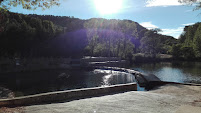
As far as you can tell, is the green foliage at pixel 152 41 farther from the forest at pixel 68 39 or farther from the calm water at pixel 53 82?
the calm water at pixel 53 82

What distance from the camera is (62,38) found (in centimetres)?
5022

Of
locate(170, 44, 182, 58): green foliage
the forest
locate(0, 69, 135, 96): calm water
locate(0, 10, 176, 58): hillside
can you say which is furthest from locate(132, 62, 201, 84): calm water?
locate(170, 44, 182, 58): green foliage

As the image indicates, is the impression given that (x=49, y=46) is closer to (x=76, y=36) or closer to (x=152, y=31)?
(x=76, y=36)

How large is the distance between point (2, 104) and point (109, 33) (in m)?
56.2

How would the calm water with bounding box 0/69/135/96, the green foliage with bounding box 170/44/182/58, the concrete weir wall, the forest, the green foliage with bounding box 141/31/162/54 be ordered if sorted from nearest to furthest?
1. the concrete weir wall
2. the calm water with bounding box 0/69/135/96
3. the forest
4. the green foliage with bounding box 170/44/182/58
5. the green foliage with bounding box 141/31/162/54

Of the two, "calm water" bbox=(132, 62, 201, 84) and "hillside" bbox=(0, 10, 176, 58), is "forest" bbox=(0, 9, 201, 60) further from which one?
"calm water" bbox=(132, 62, 201, 84)

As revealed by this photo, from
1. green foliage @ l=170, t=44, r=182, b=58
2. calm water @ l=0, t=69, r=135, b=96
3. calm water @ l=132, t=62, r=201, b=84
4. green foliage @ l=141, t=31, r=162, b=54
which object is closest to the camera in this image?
calm water @ l=0, t=69, r=135, b=96

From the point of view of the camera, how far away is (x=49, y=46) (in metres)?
48.3

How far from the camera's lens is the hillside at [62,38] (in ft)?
127

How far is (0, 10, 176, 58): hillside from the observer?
38625 millimetres

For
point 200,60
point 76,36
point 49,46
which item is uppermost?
point 76,36

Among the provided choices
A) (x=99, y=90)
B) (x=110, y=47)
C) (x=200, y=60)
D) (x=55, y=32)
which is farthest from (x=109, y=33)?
(x=99, y=90)

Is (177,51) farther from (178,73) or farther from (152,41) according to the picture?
(178,73)

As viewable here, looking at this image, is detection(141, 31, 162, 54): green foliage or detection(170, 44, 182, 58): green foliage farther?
detection(141, 31, 162, 54): green foliage
